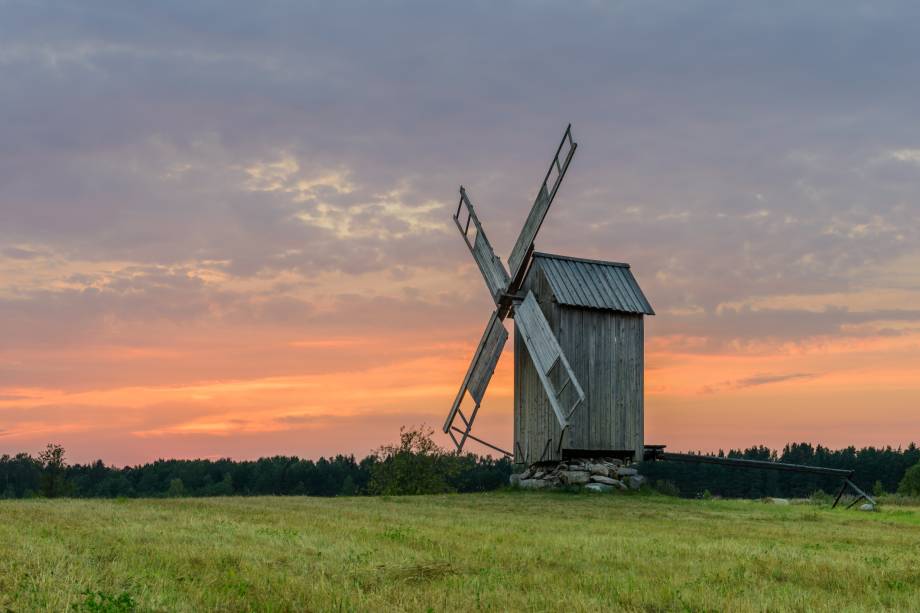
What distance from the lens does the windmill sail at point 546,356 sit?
32125 mm

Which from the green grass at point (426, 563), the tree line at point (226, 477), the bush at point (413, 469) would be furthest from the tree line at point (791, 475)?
the green grass at point (426, 563)

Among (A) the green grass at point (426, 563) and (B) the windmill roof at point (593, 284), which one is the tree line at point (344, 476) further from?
(A) the green grass at point (426, 563)

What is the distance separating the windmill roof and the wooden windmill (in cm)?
5

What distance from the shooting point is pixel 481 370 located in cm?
3803

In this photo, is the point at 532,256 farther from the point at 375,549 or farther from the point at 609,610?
the point at 609,610

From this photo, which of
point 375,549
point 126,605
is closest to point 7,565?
point 126,605

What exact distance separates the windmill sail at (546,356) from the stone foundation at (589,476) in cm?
211

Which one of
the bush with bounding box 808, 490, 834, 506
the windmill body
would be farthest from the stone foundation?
the bush with bounding box 808, 490, 834, 506

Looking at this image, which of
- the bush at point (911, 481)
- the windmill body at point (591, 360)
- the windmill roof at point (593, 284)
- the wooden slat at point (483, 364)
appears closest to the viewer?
the windmill body at point (591, 360)

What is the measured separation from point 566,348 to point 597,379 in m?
1.75

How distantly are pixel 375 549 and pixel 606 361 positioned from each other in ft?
74.5

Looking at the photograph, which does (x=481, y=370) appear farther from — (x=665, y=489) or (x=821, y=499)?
(x=821, y=499)

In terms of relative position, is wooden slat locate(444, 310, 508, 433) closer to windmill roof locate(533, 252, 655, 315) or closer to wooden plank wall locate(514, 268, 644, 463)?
wooden plank wall locate(514, 268, 644, 463)

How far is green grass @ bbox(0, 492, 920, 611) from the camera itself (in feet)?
30.7
